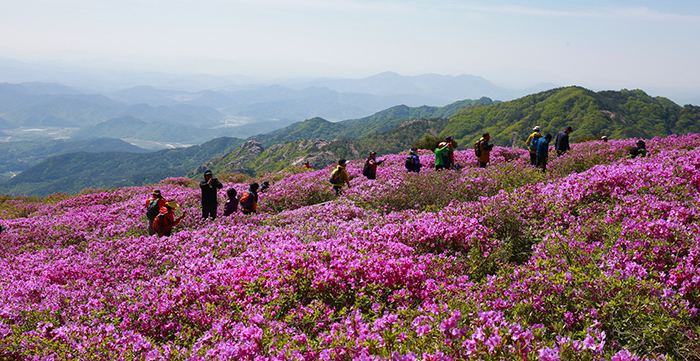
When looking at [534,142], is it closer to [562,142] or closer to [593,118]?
[562,142]

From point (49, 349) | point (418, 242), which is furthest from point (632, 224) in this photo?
point (49, 349)

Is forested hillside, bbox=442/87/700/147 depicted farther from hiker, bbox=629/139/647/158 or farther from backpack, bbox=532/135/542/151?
hiker, bbox=629/139/647/158

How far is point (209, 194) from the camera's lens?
13406 millimetres

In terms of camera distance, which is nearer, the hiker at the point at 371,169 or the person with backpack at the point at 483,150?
the hiker at the point at 371,169

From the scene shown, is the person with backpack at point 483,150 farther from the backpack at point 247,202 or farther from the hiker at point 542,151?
the backpack at point 247,202

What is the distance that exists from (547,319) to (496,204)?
458 centimetres

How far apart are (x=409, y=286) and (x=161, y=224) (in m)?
9.10

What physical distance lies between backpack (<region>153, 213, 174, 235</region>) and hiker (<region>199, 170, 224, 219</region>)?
1.91 metres

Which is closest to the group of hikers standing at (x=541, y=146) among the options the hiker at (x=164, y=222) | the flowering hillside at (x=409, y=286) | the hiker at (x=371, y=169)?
the flowering hillside at (x=409, y=286)

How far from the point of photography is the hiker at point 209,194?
1321cm

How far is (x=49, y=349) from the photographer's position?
16.8 ft

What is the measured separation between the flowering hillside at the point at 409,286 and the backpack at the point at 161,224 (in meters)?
0.89

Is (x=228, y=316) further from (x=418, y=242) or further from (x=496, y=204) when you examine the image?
(x=496, y=204)

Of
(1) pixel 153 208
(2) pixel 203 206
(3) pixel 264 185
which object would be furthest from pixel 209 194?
(3) pixel 264 185
